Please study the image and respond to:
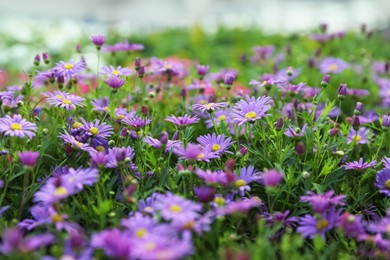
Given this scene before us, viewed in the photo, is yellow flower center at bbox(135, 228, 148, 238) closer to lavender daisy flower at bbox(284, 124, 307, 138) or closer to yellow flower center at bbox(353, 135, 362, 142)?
lavender daisy flower at bbox(284, 124, 307, 138)

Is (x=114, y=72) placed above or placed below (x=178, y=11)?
above

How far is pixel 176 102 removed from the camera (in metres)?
1.90

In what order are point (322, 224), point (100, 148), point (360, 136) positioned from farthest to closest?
1. point (360, 136)
2. point (100, 148)
3. point (322, 224)

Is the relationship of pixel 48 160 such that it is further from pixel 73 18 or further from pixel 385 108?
pixel 73 18

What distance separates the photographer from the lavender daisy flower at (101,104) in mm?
1433

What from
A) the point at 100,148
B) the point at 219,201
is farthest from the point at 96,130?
the point at 219,201

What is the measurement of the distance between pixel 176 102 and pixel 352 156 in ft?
2.12

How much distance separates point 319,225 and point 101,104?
712 millimetres

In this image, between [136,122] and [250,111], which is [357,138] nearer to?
[250,111]

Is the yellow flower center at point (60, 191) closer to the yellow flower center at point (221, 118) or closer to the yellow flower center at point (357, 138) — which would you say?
the yellow flower center at point (221, 118)

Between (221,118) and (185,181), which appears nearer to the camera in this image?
(185,181)

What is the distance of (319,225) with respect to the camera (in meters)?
1.05

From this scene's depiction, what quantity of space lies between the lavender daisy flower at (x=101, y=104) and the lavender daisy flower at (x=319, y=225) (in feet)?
1.94

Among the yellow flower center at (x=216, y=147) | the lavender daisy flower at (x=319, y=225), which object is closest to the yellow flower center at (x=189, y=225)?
the lavender daisy flower at (x=319, y=225)
